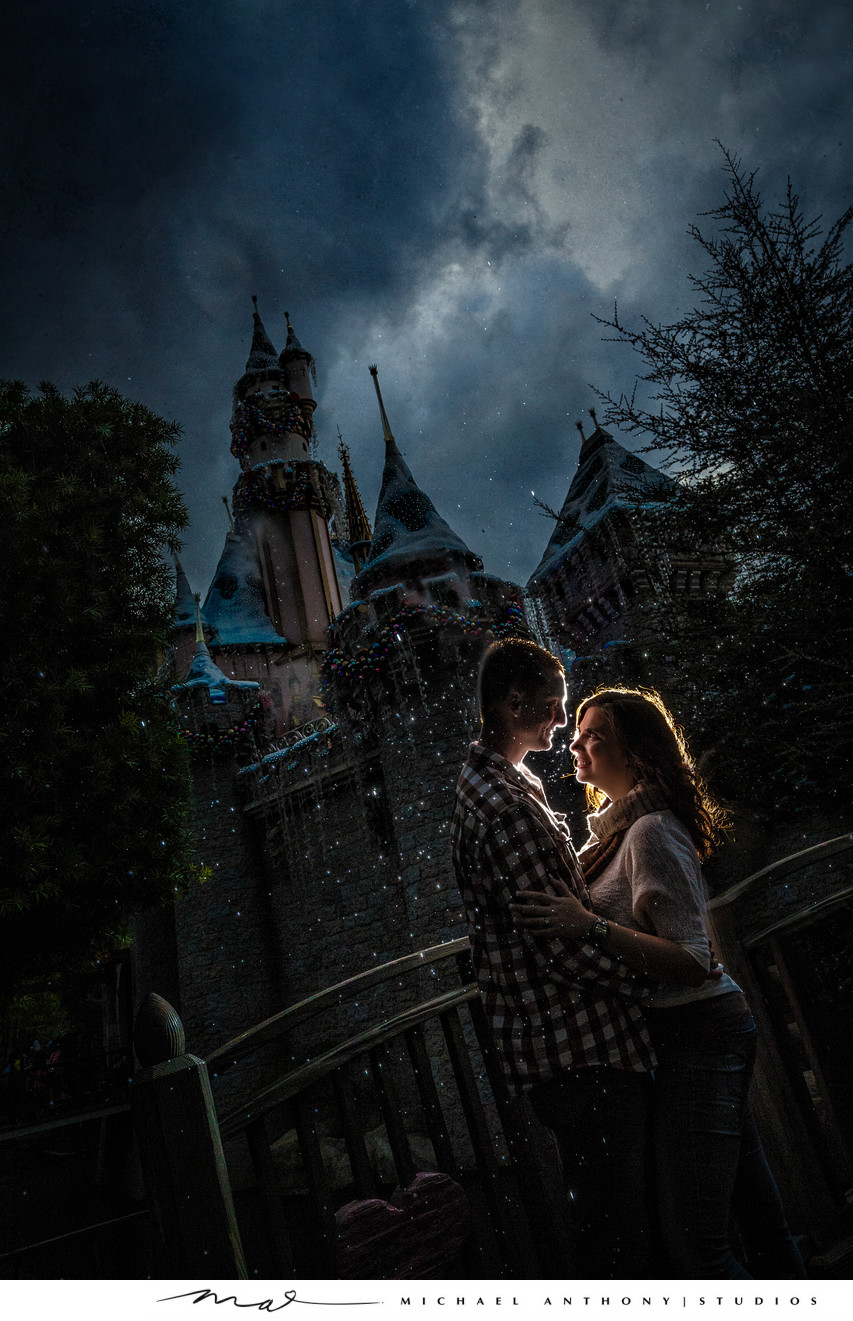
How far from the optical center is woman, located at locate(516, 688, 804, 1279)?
132cm

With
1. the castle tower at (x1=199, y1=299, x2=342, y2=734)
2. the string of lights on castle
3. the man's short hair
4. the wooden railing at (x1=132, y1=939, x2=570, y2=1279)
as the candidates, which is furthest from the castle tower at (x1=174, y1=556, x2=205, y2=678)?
the man's short hair

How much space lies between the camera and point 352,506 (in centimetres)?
3362

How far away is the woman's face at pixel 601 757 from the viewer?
1630 millimetres

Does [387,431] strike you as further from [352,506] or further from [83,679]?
[352,506]

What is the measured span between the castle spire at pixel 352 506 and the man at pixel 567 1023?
31591mm

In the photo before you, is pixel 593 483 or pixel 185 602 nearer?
pixel 593 483

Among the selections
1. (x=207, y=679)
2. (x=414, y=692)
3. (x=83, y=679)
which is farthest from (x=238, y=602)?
(x=83, y=679)

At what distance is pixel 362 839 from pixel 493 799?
9.72m

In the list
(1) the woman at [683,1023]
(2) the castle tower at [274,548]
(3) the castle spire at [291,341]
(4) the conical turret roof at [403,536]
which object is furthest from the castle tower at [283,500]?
(1) the woman at [683,1023]

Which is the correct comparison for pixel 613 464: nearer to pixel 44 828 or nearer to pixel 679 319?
pixel 679 319

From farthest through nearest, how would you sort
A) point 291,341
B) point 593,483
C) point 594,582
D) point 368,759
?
1. point 291,341
2. point 593,483
3. point 594,582
4. point 368,759

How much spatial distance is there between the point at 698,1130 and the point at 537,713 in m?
0.83

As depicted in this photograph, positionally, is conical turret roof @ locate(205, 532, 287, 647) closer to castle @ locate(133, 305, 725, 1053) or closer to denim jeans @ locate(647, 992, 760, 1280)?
castle @ locate(133, 305, 725, 1053)

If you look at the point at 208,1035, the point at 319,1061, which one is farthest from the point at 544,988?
the point at 208,1035
